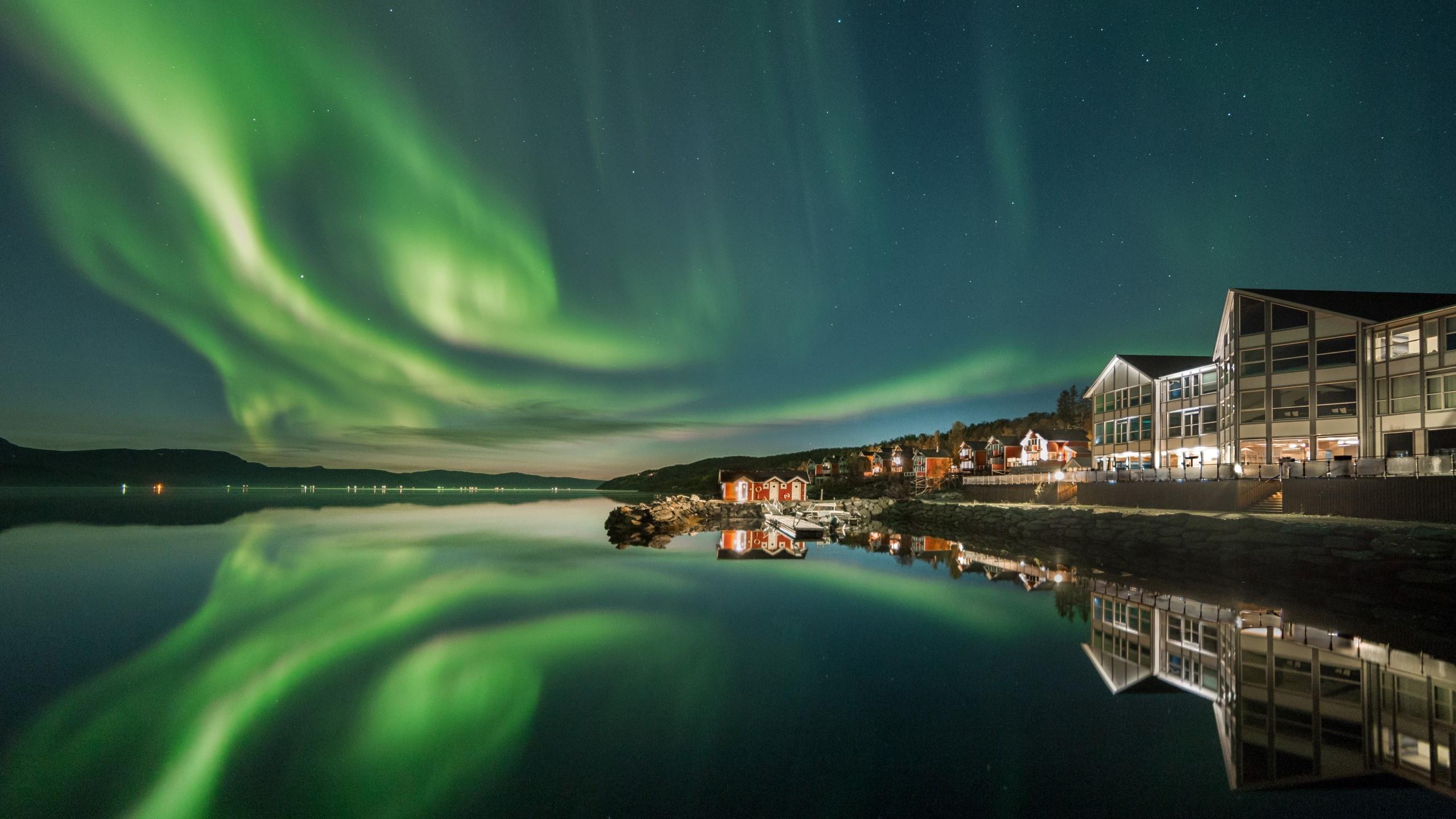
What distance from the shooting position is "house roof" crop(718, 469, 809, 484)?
83812 mm

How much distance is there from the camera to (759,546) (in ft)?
143

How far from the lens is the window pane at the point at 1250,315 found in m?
38.5

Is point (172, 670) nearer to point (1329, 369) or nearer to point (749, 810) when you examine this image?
point (749, 810)

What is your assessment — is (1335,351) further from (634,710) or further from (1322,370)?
(634,710)

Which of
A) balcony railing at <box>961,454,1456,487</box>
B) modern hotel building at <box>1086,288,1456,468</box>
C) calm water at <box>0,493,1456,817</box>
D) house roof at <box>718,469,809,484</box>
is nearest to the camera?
calm water at <box>0,493,1456,817</box>

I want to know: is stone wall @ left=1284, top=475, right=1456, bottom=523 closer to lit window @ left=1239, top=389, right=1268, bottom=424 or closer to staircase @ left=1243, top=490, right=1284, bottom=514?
staircase @ left=1243, top=490, right=1284, bottom=514

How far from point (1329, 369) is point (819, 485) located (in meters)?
96.5

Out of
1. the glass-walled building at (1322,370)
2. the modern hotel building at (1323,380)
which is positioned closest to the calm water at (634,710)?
the modern hotel building at (1323,380)

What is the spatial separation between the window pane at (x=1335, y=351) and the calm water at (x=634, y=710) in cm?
2627

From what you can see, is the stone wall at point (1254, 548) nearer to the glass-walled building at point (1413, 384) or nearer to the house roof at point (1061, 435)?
the glass-walled building at point (1413, 384)

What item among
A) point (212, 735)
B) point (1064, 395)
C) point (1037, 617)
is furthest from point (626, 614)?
point (1064, 395)

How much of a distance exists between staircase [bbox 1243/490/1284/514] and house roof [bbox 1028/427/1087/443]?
157 feet

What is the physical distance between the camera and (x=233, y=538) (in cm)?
5034

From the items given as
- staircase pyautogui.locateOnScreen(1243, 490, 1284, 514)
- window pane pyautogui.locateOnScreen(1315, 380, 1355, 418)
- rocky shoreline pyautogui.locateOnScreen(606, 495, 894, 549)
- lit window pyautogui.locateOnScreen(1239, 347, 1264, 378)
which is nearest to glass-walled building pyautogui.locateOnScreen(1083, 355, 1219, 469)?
lit window pyautogui.locateOnScreen(1239, 347, 1264, 378)
